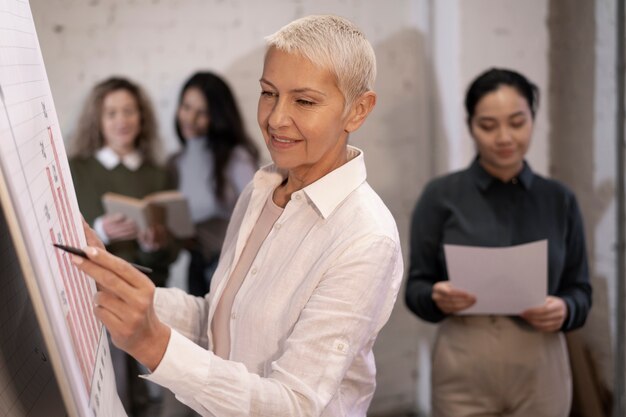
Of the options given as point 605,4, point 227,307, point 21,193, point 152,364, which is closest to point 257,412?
point 152,364

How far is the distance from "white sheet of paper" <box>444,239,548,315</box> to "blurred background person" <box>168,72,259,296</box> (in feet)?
4.58

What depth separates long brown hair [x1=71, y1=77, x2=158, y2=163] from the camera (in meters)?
3.11

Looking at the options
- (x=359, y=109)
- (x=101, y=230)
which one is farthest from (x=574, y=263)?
(x=101, y=230)

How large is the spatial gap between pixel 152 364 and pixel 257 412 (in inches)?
6.4

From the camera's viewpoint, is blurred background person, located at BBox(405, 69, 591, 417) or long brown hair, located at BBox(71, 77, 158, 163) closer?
blurred background person, located at BBox(405, 69, 591, 417)

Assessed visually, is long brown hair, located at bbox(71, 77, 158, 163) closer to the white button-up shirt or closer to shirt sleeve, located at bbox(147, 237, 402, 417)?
the white button-up shirt

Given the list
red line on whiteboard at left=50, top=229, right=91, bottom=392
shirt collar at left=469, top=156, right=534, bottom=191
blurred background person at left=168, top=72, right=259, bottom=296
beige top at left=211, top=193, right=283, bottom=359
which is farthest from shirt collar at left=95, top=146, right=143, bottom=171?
red line on whiteboard at left=50, top=229, right=91, bottom=392

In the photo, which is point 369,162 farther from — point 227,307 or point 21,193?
point 21,193

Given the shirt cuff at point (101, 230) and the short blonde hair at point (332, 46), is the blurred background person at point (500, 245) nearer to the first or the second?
the short blonde hair at point (332, 46)

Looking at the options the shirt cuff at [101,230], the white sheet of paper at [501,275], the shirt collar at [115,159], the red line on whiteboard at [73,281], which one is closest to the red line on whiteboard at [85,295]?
the red line on whiteboard at [73,281]

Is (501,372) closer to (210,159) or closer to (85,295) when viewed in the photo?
(85,295)

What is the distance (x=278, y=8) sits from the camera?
3.26 meters

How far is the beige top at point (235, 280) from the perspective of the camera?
1.27 metres

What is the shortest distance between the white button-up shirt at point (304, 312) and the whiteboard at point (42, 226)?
13 cm
